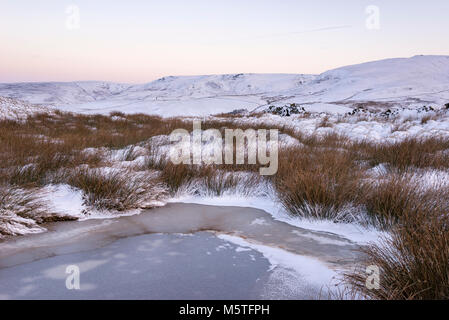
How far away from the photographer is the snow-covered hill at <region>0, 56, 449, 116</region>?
23128 mm

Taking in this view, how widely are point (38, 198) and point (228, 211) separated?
62.7 inches

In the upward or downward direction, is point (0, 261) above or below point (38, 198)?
below

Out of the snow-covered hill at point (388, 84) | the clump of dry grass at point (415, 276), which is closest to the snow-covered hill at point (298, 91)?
the snow-covered hill at point (388, 84)

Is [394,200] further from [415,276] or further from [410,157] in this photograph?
[410,157]

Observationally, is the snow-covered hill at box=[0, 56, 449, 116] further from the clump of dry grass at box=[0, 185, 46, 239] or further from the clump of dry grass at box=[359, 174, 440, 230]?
the clump of dry grass at box=[359, 174, 440, 230]

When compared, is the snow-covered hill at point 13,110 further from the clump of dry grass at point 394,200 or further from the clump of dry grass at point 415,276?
the clump of dry grass at point 415,276

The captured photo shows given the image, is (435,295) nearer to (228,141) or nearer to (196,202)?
(196,202)

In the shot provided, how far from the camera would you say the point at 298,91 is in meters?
59.0

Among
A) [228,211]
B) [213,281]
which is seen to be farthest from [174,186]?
[213,281]

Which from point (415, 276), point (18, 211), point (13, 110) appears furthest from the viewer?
point (13, 110)

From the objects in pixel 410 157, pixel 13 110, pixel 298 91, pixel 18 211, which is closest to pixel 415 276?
pixel 18 211

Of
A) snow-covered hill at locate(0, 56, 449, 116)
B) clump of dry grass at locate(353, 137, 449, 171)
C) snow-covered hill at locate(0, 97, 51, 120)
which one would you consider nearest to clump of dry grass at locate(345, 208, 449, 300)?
clump of dry grass at locate(353, 137, 449, 171)

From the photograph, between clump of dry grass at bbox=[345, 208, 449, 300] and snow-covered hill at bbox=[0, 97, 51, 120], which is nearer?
clump of dry grass at bbox=[345, 208, 449, 300]

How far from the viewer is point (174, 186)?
304 cm
